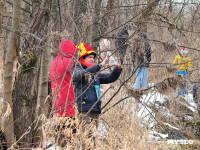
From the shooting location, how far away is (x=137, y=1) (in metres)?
4.44

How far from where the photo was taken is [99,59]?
4.39m

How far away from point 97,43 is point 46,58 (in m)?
1.86

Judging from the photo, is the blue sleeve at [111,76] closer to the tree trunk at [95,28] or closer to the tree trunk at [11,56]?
the tree trunk at [95,28]

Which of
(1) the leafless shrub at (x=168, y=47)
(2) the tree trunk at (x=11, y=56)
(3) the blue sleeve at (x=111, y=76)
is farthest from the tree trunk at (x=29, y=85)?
(1) the leafless shrub at (x=168, y=47)

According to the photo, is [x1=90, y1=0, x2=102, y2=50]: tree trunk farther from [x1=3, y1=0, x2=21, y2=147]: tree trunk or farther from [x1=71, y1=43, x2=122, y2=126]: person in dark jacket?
[x1=3, y1=0, x2=21, y2=147]: tree trunk

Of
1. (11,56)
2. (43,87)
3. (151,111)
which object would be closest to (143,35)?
(43,87)

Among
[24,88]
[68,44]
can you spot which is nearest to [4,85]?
[24,88]

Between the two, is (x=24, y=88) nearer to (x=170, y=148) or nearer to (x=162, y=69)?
(x=162, y=69)

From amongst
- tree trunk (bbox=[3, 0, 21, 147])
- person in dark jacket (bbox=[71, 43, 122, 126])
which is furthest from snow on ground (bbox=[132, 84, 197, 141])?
tree trunk (bbox=[3, 0, 21, 147])

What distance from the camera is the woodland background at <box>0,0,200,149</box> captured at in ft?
8.89

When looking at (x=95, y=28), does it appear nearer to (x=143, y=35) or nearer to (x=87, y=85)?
(x=143, y=35)

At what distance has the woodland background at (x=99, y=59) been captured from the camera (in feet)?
8.89

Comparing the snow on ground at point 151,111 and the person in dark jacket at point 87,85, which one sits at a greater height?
the person in dark jacket at point 87,85

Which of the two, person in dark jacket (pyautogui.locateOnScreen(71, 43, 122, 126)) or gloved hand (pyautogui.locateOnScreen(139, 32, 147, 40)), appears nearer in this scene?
person in dark jacket (pyautogui.locateOnScreen(71, 43, 122, 126))
